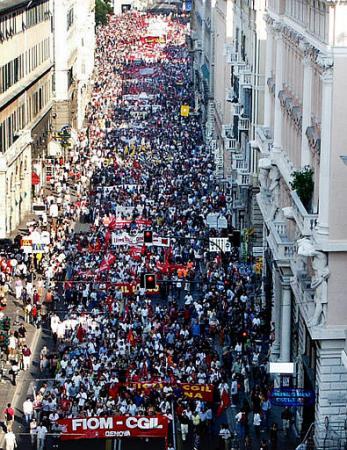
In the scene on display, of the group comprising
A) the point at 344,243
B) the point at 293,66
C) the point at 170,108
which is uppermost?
the point at 293,66

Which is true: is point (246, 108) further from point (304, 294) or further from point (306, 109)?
point (304, 294)

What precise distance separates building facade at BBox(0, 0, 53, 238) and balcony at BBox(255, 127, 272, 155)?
22257 mm

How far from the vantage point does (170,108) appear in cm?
16975

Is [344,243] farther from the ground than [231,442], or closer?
farther from the ground

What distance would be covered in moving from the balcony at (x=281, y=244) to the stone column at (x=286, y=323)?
4.06ft

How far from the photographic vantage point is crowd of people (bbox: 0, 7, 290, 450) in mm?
59312

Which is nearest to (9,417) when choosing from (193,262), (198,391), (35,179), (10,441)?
(10,441)

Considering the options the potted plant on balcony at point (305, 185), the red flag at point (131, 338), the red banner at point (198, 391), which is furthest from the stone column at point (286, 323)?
the red flag at point (131, 338)

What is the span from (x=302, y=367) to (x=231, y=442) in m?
5.52

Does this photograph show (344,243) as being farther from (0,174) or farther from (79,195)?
(79,195)

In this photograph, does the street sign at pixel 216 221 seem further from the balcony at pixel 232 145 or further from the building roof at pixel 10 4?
the building roof at pixel 10 4

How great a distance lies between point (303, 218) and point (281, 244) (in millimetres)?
7398

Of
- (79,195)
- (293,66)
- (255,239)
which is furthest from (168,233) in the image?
(293,66)

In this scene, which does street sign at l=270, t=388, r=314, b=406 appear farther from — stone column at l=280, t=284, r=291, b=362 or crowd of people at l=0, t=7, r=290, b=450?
stone column at l=280, t=284, r=291, b=362
